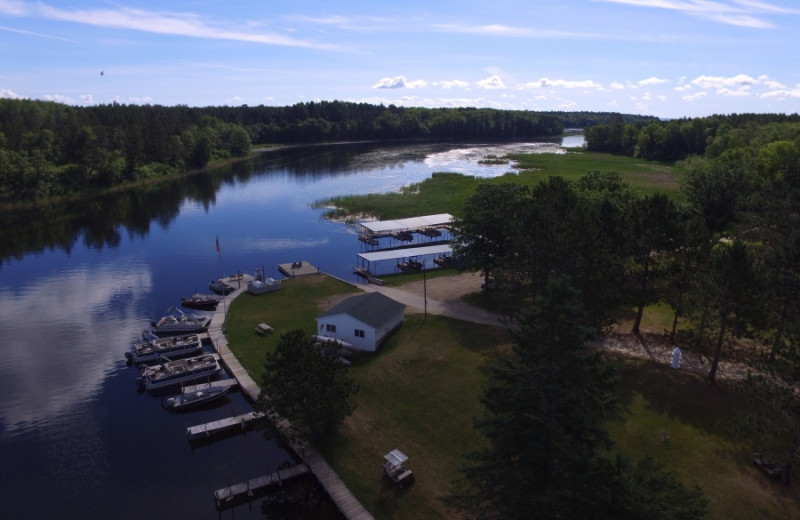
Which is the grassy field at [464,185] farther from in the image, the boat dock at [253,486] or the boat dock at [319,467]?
the boat dock at [253,486]

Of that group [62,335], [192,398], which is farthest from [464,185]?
[192,398]

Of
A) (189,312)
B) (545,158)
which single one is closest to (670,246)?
(189,312)

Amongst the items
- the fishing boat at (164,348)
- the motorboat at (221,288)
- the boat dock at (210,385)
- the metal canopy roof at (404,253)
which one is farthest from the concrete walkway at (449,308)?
the boat dock at (210,385)

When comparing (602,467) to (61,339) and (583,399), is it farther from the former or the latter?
(61,339)

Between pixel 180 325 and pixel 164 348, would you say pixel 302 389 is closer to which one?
pixel 164 348

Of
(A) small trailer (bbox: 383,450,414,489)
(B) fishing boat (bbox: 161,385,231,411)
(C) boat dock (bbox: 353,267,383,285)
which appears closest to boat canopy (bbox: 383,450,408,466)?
(A) small trailer (bbox: 383,450,414,489)

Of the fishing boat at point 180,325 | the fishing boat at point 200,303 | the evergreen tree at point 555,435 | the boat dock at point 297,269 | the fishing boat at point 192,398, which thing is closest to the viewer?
the evergreen tree at point 555,435

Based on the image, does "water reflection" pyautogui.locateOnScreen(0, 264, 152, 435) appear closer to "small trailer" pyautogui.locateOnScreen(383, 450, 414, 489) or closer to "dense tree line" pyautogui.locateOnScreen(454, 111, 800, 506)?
"small trailer" pyautogui.locateOnScreen(383, 450, 414, 489)
